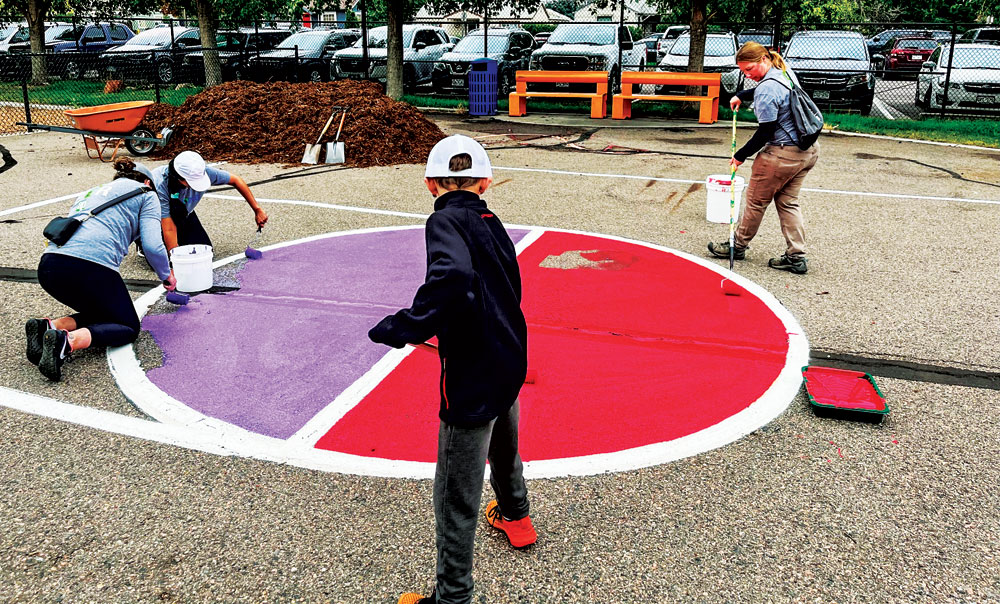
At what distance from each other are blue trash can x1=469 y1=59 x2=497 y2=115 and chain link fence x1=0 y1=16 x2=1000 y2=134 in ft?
6.16

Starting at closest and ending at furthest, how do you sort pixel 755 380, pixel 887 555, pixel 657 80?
pixel 887 555 → pixel 755 380 → pixel 657 80

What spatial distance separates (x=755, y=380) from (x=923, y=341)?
1.57m

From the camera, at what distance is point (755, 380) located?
504 cm

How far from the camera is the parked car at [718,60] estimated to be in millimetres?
20500

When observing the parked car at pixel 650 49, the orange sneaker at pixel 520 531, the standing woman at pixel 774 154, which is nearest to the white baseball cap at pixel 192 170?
the orange sneaker at pixel 520 531

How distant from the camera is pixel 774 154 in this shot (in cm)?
708

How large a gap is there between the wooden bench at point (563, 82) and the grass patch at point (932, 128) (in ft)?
16.4

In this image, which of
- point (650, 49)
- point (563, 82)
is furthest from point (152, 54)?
point (650, 49)

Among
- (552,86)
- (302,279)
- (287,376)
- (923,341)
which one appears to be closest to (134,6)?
(552,86)

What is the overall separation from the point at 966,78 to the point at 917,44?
1750cm

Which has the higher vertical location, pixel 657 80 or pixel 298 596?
pixel 657 80

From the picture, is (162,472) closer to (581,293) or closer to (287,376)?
(287,376)

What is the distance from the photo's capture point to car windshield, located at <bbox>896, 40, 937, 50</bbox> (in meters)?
32.6

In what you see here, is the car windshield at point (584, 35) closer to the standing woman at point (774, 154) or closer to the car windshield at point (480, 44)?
the car windshield at point (480, 44)
